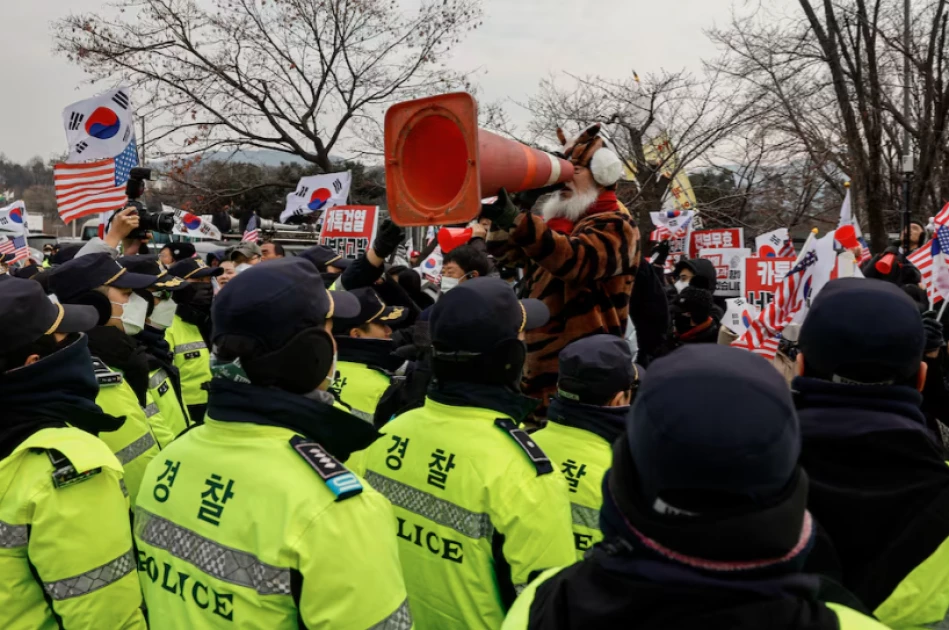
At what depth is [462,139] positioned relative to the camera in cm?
307

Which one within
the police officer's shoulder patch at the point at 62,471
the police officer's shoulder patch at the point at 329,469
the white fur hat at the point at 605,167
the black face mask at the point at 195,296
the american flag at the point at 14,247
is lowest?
the police officer's shoulder patch at the point at 62,471

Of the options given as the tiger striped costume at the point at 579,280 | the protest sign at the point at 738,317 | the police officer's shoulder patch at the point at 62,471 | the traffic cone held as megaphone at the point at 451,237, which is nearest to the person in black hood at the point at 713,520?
the police officer's shoulder patch at the point at 62,471

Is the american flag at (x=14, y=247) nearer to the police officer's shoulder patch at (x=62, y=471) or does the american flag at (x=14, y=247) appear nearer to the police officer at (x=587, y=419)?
the police officer's shoulder patch at (x=62, y=471)

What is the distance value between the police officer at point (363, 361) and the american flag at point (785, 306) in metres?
2.04

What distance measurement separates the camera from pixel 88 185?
771cm

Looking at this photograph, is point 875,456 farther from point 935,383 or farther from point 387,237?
point 387,237

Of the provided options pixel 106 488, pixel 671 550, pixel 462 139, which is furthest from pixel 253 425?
pixel 462 139

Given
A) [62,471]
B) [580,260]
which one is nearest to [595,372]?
[580,260]

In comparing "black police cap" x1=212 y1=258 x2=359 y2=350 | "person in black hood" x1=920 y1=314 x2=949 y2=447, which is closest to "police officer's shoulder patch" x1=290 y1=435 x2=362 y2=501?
"black police cap" x1=212 y1=258 x2=359 y2=350

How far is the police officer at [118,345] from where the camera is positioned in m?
3.56

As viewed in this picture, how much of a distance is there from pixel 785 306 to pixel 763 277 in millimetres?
3450

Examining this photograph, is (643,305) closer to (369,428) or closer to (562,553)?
(562,553)

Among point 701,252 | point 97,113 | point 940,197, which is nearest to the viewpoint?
A: point 97,113

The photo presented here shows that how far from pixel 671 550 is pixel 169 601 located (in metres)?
1.37
